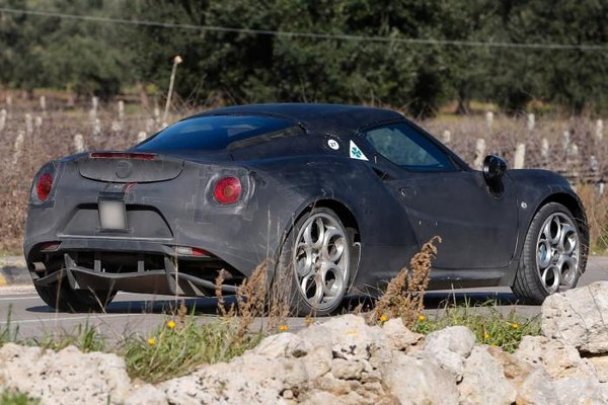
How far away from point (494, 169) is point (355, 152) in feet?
3.83

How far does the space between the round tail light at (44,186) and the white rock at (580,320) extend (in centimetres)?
349

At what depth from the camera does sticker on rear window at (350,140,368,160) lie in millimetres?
10016

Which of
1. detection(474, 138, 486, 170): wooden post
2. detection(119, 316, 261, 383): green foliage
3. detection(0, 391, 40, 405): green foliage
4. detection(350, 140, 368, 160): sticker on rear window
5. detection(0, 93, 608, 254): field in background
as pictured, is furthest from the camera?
detection(474, 138, 486, 170): wooden post

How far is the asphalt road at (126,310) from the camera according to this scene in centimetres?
774

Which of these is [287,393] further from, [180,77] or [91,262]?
[180,77]

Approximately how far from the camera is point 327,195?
30.4 feet

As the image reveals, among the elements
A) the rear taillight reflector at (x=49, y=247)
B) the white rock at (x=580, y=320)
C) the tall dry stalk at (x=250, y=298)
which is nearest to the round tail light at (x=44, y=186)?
the rear taillight reflector at (x=49, y=247)

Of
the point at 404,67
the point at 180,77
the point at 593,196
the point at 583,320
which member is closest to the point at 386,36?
the point at 404,67

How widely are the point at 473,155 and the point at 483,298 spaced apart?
469 inches

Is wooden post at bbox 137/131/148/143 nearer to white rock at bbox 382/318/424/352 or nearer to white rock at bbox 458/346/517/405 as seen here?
white rock at bbox 382/318/424/352

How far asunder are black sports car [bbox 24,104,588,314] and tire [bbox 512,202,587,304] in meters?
0.02

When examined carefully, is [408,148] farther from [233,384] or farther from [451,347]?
[233,384]

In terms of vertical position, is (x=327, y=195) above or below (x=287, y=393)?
above

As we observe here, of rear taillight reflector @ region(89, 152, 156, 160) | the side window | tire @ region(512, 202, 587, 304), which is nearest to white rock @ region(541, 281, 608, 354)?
the side window
